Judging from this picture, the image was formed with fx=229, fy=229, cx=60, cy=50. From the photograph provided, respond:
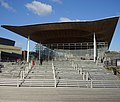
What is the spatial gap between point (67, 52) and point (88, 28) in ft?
40.8

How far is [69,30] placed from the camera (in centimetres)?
4656

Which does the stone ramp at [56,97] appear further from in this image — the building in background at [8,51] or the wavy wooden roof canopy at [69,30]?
the building in background at [8,51]

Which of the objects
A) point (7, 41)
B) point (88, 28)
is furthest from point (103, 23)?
point (7, 41)

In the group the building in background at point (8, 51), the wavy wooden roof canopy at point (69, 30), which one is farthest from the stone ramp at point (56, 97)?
the building in background at point (8, 51)

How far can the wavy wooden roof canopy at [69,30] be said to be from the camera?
40881 millimetres

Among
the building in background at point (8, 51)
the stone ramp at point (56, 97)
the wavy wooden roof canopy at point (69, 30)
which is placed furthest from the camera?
the building in background at point (8, 51)

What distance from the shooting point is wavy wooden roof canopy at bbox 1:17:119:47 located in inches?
1609

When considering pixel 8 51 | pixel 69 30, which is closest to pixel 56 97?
pixel 69 30

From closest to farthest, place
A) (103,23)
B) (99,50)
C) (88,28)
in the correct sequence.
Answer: (103,23), (88,28), (99,50)

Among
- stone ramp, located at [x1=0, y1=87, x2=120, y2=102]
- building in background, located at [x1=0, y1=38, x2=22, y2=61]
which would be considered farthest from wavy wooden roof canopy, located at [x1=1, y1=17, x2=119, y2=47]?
building in background, located at [x1=0, y1=38, x2=22, y2=61]

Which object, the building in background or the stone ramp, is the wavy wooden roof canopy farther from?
the building in background

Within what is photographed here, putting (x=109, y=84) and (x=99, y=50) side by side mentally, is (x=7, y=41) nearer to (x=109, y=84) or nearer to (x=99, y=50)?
(x=99, y=50)

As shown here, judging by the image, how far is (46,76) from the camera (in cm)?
2511

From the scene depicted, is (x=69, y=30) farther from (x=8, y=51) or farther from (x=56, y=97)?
(x=8, y=51)
